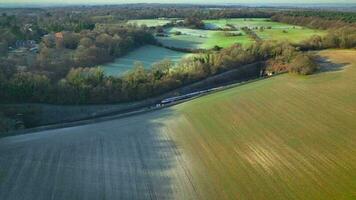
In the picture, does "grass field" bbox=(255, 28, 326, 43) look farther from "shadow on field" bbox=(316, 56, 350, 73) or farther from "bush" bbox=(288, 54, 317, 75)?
"bush" bbox=(288, 54, 317, 75)

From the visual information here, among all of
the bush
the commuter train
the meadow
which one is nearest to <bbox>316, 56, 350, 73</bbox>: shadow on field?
the bush

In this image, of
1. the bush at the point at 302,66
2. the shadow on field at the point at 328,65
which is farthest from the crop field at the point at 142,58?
the shadow on field at the point at 328,65

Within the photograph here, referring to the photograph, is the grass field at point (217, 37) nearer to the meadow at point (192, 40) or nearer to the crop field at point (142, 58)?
the meadow at point (192, 40)

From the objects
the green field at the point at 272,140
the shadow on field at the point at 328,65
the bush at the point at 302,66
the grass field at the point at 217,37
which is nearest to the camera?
the green field at the point at 272,140

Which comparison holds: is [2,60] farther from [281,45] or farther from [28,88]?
[281,45]

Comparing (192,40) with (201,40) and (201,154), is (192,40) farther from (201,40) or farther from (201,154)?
(201,154)
